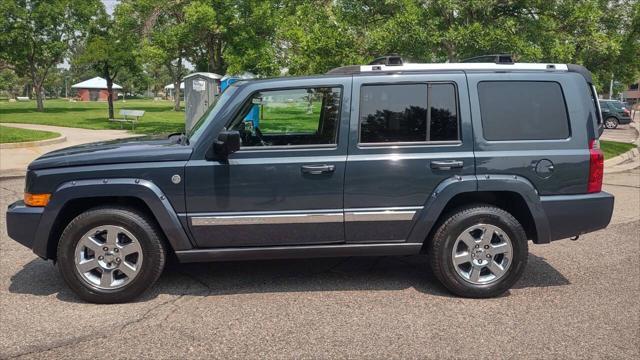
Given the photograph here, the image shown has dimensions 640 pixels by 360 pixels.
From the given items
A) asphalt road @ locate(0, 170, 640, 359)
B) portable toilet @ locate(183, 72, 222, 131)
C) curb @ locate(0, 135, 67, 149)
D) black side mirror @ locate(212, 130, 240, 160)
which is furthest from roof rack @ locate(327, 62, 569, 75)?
curb @ locate(0, 135, 67, 149)

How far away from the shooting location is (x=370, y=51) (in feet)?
39.5

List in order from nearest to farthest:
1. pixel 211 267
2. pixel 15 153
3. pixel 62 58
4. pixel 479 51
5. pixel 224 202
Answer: pixel 224 202
pixel 211 267
pixel 479 51
pixel 15 153
pixel 62 58

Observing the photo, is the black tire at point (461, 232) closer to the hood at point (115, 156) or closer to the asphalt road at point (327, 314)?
the asphalt road at point (327, 314)

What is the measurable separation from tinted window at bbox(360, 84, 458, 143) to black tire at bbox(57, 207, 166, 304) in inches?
72.7

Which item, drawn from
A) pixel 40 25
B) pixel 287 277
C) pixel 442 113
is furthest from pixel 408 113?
pixel 40 25

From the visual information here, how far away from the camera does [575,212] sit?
446 cm

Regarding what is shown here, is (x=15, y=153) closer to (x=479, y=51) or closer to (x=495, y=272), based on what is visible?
(x=479, y=51)

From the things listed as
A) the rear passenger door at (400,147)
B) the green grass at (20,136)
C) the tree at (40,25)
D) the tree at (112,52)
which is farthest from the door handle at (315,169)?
the tree at (40,25)

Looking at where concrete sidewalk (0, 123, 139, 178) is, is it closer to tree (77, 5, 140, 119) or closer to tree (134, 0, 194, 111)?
tree (134, 0, 194, 111)

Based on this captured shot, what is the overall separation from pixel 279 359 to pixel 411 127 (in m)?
2.07

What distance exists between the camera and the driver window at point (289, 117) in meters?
4.39

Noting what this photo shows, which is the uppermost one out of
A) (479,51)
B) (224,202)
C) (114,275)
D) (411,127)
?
(479,51)

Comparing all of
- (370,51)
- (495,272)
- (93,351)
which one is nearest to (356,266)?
(495,272)

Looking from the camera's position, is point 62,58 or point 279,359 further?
point 62,58
